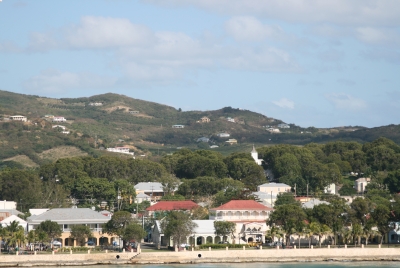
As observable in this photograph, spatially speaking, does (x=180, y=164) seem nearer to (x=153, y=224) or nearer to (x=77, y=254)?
(x=153, y=224)

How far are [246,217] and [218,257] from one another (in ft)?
58.3

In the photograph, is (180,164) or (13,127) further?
(13,127)

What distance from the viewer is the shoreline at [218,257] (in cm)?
7500

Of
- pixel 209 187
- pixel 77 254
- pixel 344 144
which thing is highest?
pixel 344 144

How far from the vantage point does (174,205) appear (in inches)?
4257

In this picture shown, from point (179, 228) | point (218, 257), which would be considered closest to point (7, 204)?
point (179, 228)

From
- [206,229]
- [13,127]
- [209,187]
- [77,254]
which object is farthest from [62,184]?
[13,127]

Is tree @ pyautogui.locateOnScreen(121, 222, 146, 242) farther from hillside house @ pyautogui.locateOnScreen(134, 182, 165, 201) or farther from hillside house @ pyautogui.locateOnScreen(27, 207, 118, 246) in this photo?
hillside house @ pyautogui.locateOnScreen(134, 182, 165, 201)

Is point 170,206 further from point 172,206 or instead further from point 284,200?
point 284,200

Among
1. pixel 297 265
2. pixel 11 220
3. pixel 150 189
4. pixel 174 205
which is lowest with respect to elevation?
pixel 297 265

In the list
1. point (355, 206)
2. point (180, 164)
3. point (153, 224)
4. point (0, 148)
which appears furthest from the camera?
point (0, 148)

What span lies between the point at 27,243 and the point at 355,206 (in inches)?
1234

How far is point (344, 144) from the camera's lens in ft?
527

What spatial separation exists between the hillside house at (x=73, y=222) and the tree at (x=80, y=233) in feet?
4.58
